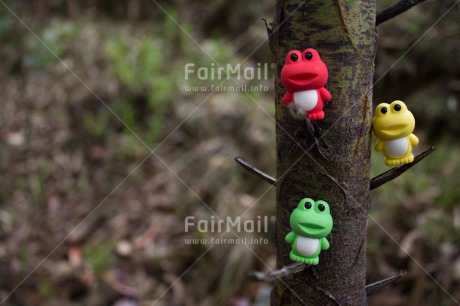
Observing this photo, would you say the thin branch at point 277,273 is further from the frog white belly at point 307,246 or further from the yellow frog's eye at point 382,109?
the yellow frog's eye at point 382,109

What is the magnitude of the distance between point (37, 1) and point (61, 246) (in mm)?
2867

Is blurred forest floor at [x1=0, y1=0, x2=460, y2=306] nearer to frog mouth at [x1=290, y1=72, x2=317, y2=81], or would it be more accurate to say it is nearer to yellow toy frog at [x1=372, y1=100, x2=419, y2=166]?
yellow toy frog at [x1=372, y1=100, x2=419, y2=166]

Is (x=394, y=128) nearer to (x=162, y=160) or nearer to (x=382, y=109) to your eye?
(x=382, y=109)

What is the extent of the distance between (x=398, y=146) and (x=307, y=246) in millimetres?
290

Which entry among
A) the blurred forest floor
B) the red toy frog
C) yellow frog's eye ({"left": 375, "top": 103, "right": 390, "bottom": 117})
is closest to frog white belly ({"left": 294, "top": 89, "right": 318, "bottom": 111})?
the red toy frog

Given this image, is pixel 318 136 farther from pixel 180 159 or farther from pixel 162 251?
pixel 180 159

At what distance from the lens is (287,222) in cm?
102

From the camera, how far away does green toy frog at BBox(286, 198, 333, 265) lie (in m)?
0.91

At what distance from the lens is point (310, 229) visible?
0.91 meters

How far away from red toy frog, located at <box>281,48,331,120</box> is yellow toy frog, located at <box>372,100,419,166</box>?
0.49 ft

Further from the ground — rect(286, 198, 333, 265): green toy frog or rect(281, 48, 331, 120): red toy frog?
rect(281, 48, 331, 120): red toy frog

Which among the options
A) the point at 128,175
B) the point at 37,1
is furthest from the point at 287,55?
the point at 37,1

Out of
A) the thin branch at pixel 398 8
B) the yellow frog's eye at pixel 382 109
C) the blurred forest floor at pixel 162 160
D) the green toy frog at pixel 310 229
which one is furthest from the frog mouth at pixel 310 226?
the blurred forest floor at pixel 162 160

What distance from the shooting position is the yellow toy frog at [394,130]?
3.16 ft
